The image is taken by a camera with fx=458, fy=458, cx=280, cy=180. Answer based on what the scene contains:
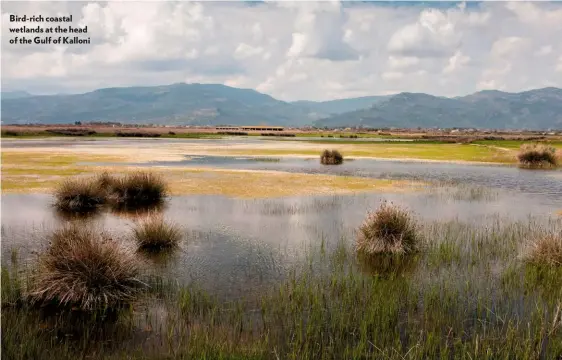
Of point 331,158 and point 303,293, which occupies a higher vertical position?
point 331,158

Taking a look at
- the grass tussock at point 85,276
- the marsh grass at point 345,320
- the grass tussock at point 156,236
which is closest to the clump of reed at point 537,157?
the marsh grass at point 345,320

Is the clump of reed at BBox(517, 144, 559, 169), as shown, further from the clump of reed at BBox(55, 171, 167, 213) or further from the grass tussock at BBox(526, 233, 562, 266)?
the clump of reed at BBox(55, 171, 167, 213)

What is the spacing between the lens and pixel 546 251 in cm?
1577

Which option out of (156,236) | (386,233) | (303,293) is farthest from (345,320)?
(156,236)

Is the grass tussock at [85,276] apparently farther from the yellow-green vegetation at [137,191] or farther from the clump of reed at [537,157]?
the clump of reed at [537,157]

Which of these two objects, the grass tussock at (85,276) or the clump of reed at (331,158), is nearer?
the grass tussock at (85,276)

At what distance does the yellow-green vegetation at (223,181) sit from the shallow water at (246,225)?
8.59 feet

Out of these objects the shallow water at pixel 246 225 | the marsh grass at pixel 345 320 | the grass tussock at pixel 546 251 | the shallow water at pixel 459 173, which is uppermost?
the grass tussock at pixel 546 251

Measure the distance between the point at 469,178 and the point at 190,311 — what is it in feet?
120

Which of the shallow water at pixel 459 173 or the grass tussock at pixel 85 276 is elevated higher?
the grass tussock at pixel 85 276

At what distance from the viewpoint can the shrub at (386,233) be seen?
17453mm

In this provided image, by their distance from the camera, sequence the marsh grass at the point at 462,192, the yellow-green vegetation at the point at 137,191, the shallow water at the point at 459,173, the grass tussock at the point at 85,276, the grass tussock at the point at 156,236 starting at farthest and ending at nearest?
1. the shallow water at the point at 459,173
2. the marsh grass at the point at 462,192
3. the yellow-green vegetation at the point at 137,191
4. the grass tussock at the point at 156,236
5. the grass tussock at the point at 85,276

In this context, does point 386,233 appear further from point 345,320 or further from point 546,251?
point 345,320

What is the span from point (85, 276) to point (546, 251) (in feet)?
48.5
